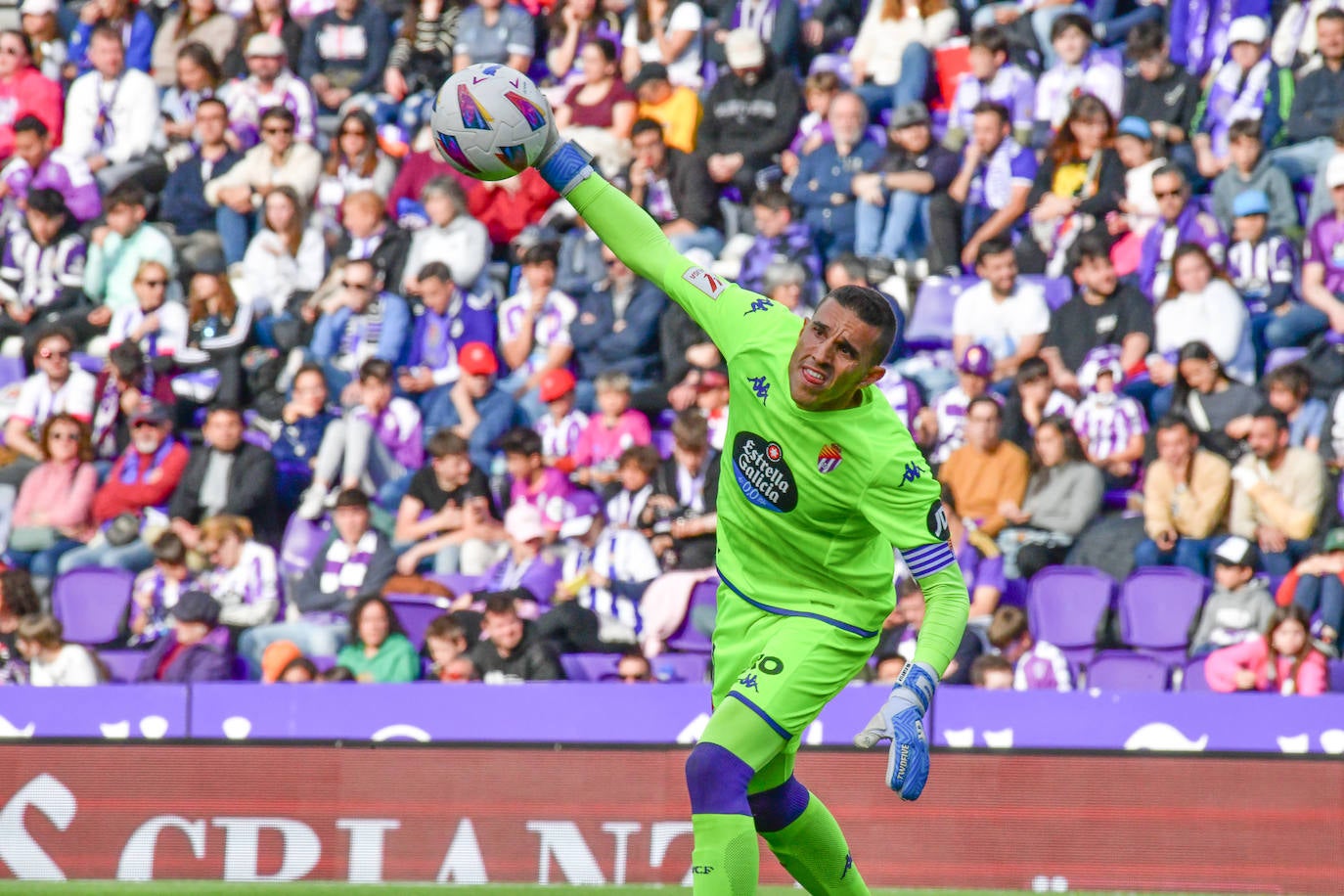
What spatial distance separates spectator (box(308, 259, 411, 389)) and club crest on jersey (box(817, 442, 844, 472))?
26.8 ft

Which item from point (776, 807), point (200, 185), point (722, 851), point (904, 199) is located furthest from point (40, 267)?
point (722, 851)

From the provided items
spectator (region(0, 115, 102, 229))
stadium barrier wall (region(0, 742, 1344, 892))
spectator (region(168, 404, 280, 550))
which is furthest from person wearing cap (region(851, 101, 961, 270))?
spectator (region(0, 115, 102, 229))

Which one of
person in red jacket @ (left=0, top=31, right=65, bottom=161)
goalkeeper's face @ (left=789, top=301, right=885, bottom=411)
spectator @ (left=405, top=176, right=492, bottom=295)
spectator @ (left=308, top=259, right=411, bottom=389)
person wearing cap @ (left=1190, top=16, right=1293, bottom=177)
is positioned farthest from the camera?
person in red jacket @ (left=0, top=31, right=65, bottom=161)

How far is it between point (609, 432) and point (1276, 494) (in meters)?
4.29

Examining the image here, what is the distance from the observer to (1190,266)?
12.2m

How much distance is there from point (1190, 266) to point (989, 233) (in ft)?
5.69

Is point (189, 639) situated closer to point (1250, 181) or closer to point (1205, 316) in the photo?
point (1205, 316)

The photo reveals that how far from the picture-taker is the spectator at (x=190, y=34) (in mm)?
16547

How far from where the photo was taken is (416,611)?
1168cm

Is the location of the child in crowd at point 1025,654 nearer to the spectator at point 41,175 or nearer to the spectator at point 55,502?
the spectator at point 55,502

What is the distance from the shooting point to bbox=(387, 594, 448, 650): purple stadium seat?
1162 centimetres

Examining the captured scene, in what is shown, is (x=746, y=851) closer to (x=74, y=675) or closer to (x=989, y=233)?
(x=74, y=675)

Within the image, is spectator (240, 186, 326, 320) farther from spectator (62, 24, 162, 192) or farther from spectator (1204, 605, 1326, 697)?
spectator (1204, 605, 1326, 697)

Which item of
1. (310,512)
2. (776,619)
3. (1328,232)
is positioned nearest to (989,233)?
(1328,232)
